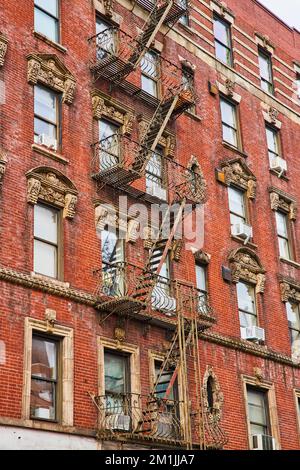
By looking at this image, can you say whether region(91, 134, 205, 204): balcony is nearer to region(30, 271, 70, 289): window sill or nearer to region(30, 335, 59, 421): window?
region(30, 271, 70, 289): window sill

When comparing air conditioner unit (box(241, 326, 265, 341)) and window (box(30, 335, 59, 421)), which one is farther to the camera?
air conditioner unit (box(241, 326, 265, 341))

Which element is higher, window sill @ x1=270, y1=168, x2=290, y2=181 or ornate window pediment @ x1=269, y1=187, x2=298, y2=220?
window sill @ x1=270, y1=168, x2=290, y2=181

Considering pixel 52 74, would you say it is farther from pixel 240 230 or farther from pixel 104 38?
pixel 240 230

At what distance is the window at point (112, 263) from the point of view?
21.4 metres

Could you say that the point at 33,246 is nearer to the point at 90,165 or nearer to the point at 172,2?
the point at 90,165

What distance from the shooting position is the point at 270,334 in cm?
2684

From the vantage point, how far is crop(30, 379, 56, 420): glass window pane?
18.5 meters

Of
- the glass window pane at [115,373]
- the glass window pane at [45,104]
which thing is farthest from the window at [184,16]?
the glass window pane at [115,373]

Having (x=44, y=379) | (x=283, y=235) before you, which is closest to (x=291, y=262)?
(x=283, y=235)

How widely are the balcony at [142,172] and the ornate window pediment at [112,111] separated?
0.68 metres

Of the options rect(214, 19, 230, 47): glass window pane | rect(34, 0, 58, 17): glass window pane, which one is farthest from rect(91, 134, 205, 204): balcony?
rect(214, 19, 230, 47): glass window pane

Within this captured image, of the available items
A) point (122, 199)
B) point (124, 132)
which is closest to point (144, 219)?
point (122, 199)

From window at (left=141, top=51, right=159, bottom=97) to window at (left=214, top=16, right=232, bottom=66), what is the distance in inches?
167

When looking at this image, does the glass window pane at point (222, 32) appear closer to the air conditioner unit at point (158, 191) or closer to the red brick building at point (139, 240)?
the red brick building at point (139, 240)
